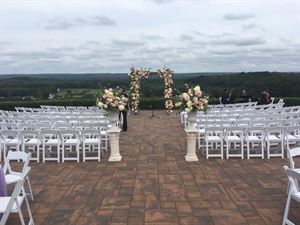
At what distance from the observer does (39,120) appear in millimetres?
11914

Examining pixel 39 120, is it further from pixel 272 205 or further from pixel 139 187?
pixel 272 205

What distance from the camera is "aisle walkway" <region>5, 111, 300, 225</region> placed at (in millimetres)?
5547

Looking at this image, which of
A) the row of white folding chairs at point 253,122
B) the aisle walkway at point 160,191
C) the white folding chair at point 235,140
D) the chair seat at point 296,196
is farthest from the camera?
the row of white folding chairs at point 253,122

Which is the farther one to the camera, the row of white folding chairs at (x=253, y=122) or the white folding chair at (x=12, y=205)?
the row of white folding chairs at (x=253, y=122)

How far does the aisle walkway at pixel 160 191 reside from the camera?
555 centimetres

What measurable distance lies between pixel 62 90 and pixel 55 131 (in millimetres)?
24809

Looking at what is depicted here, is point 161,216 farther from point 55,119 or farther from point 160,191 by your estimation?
point 55,119

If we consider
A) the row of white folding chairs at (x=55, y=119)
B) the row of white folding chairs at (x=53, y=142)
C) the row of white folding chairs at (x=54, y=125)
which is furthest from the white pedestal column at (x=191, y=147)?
the row of white folding chairs at (x=55, y=119)

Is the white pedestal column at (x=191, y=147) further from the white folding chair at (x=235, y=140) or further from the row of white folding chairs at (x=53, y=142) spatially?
the row of white folding chairs at (x=53, y=142)

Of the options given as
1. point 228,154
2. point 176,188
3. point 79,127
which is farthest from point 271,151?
point 79,127

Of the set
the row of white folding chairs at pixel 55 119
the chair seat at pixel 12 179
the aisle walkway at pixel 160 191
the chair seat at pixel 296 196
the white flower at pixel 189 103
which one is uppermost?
the white flower at pixel 189 103

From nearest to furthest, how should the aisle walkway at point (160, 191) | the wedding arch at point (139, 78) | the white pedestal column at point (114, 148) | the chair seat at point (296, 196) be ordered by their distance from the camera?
the chair seat at point (296, 196) → the aisle walkway at point (160, 191) → the white pedestal column at point (114, 148) → the wedding arch at point (139, 78)

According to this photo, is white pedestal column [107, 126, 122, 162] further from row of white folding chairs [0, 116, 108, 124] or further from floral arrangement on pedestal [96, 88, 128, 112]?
row of white folding chairs [0, 116, 108, 124]

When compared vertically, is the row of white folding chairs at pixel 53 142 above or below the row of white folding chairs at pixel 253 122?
below
